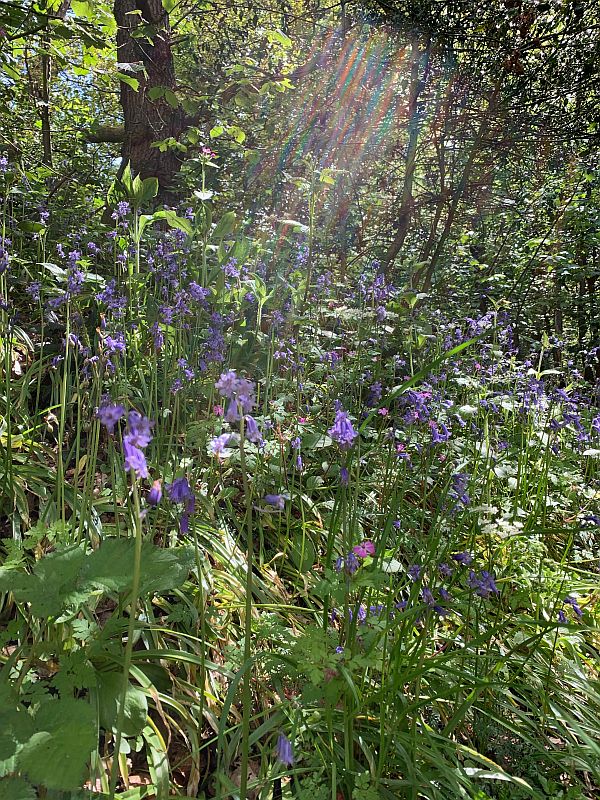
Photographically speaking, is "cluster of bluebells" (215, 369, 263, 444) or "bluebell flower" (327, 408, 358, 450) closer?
"cluster of bluebells" (215, 369, 263, 444)

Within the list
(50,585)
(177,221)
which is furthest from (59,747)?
(177,221)

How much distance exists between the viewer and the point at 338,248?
6465mm

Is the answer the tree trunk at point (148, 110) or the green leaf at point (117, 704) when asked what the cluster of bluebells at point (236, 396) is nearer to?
the green leaf at point (117, 704)

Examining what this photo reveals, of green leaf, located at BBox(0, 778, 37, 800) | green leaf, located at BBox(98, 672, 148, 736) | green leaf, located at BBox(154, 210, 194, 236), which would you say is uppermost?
green leaf, located at BBox(154, 210, 194, 236)

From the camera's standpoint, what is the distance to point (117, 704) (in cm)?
132

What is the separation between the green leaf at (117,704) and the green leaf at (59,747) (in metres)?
0.19

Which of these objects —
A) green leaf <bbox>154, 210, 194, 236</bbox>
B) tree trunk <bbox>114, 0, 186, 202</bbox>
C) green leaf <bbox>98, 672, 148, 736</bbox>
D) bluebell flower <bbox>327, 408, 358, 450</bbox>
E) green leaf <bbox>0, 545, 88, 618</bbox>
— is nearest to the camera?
green leaf <bbox>0, 545, 88, 618</bbox>

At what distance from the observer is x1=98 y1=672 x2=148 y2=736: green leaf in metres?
1.25

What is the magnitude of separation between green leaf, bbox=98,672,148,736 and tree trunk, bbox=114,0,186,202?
4473mm

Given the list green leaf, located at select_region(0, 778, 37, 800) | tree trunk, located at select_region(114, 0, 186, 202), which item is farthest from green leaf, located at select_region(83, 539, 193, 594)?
tree trunk, located at select_region(114, 0, 186, 202)

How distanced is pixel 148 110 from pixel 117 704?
16.6 feet

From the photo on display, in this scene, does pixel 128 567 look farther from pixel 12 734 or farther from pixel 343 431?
pixel 343 431

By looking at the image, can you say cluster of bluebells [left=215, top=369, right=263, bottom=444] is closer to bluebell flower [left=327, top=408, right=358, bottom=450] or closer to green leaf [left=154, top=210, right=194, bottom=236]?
bluebell flower [left=327, top=408, right=358, bottom=450]

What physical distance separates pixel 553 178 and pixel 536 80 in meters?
1.44
